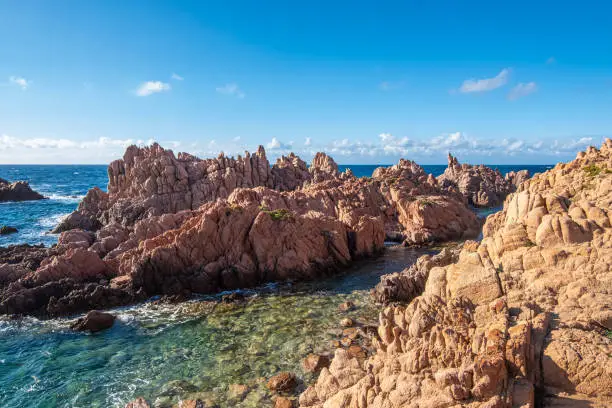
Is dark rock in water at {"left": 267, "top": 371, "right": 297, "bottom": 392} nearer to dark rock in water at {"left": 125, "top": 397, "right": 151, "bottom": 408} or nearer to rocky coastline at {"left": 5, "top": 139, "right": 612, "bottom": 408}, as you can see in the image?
rocky coastline at {"left": 5, "top": 139, "right": 612, "bottom": 408}

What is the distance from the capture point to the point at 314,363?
1975cm

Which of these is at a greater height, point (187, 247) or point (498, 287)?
point (498, 287)

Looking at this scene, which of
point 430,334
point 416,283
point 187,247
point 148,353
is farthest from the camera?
point 187,247

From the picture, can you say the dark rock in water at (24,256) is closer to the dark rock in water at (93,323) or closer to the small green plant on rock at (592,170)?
the dark rock in water at (93,323)

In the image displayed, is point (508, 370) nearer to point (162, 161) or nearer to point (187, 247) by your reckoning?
point (187, 247)

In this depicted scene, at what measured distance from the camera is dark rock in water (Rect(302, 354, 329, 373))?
19516 millimetres

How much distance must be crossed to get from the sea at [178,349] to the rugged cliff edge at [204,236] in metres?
2.38

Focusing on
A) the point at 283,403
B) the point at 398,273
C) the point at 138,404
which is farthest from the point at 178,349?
the point at 398,273

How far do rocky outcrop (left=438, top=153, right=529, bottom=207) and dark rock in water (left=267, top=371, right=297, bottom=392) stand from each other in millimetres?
69134

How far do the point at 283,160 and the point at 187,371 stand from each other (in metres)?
70.5

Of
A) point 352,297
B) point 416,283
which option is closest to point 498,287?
point 416,283

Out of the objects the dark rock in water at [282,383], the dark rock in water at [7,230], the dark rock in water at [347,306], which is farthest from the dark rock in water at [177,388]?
the dark rock in water at [7,230]

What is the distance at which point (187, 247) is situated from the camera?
3419 cm

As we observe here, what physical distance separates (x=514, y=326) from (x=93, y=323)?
25593 mm
